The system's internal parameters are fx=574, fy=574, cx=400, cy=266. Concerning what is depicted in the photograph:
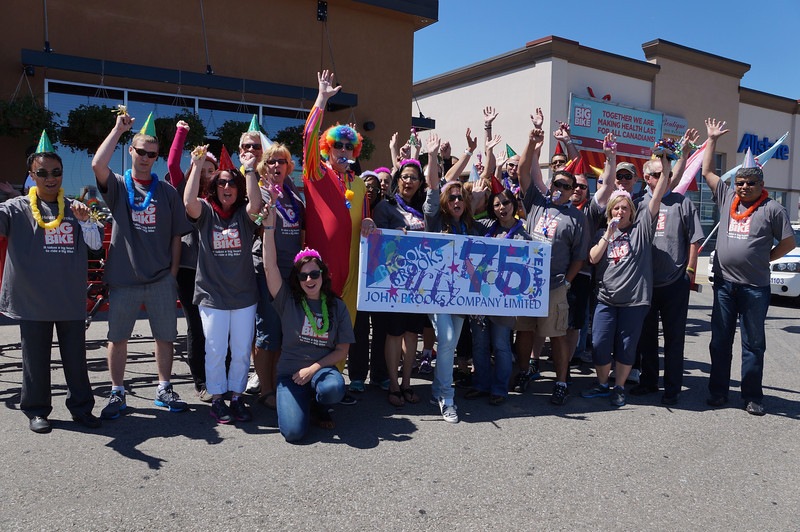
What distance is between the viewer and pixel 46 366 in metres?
4.07

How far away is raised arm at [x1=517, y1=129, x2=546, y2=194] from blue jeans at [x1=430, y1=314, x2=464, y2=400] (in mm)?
1538

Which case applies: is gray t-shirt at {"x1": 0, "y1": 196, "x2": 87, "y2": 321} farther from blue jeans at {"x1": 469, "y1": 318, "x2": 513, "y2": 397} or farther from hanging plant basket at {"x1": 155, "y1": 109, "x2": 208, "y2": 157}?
hanging plant basket at {"x1": 155, "y1": 109, "x2": 208, "y2": 157}

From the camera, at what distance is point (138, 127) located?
12117 mm

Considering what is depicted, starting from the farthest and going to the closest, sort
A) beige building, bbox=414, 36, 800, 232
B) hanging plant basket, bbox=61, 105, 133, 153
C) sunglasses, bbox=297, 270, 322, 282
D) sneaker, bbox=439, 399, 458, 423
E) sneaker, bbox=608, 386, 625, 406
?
beige building, bbox=414, 36, 800, 232 → hanging plant basket, bbox=61, 105, 133, 153 → sneaker, bbox=608, 386, 625, 406 → sneaker, bbox=439, 399, 458, 423 → sunglasses, bbox=297, 270, 322, 282

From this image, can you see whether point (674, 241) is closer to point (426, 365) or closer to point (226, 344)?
point (426, 365)

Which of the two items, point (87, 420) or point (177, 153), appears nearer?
point (87, 420)

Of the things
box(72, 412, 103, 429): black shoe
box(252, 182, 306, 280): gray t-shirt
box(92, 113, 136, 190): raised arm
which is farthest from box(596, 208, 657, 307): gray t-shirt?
box(72, 412, 103, 429): black shoe

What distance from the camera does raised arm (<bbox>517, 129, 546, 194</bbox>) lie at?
526 centimetres

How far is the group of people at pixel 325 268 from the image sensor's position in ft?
13.4

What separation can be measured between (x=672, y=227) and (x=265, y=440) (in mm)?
3947

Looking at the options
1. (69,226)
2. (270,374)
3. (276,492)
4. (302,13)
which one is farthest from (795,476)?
(302,13)

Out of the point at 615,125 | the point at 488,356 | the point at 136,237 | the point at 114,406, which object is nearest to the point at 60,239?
the point at 136,237

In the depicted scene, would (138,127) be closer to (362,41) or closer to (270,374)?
(362,41)

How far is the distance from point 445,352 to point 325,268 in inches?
48.6
